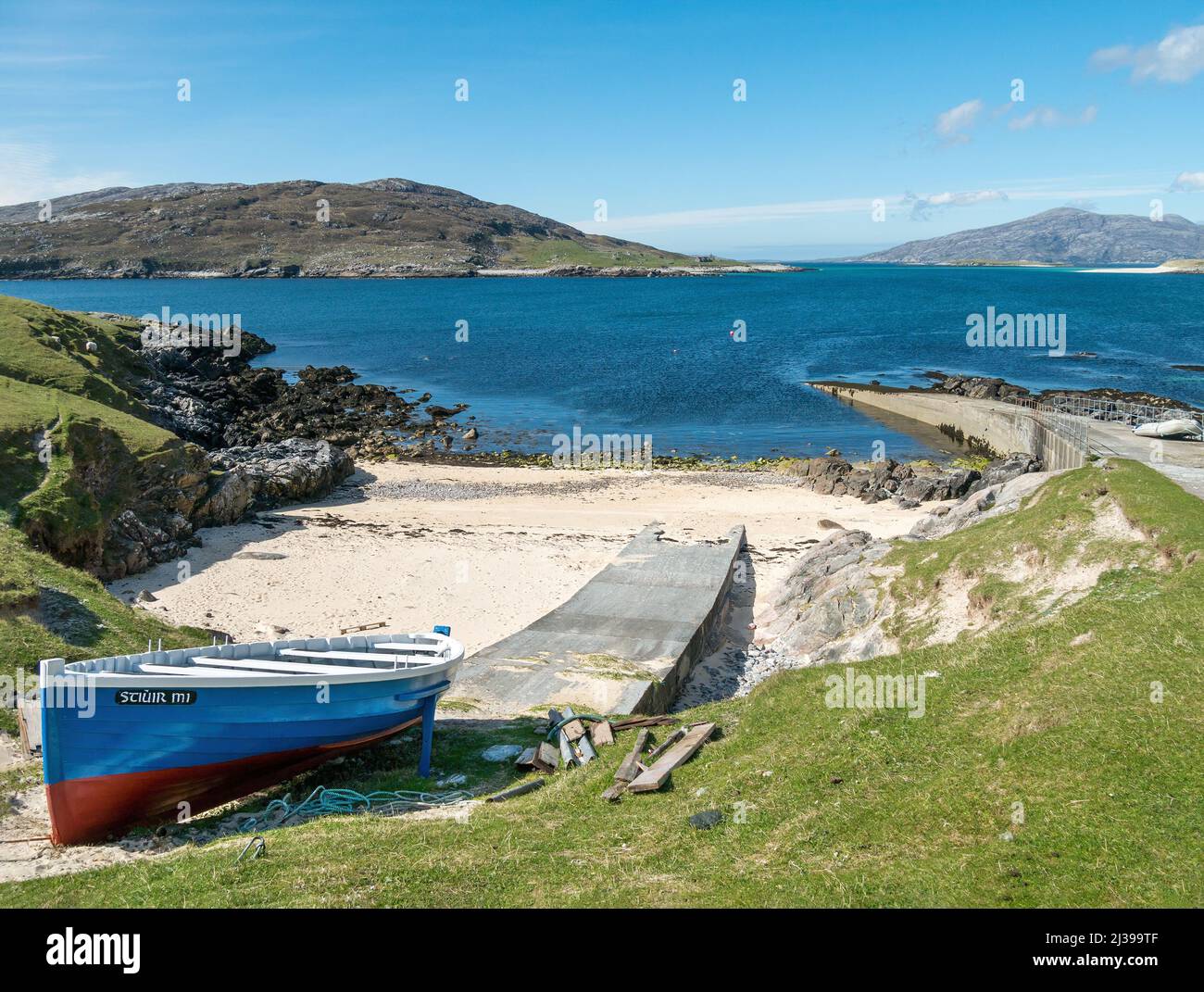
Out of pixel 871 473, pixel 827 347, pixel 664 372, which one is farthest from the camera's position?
pixel 827 347

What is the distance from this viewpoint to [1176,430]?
2920 centimetres

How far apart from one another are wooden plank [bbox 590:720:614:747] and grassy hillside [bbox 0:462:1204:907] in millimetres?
299

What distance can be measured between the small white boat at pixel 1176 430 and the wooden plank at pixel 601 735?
2516 centimetres

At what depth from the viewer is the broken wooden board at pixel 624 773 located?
1119cm

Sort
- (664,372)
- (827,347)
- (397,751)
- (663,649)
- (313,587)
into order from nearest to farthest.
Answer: (397,751)
(663,649)
(313,587)
(664,372)
(827,347)

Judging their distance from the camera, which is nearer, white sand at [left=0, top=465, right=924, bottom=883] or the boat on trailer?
the boat on trailer

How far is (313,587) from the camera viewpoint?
1010 inches

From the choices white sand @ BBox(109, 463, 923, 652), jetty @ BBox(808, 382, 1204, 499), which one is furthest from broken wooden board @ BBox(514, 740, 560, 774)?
jetty @ BBox(808, 382, 1204, 499)

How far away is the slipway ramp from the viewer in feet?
56.1

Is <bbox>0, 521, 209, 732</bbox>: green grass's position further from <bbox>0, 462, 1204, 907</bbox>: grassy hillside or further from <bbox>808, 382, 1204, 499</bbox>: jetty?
<bbox>808, 382, 1204, 499</bbox>: jetty

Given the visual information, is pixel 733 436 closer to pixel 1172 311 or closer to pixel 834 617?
pixel 834 617
